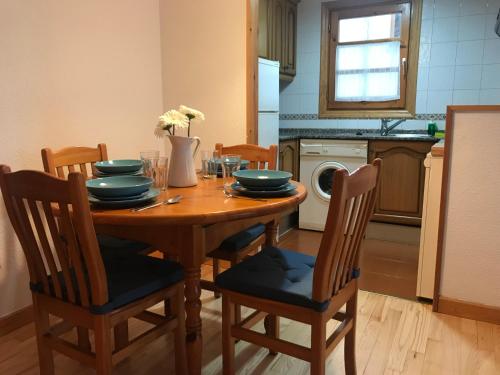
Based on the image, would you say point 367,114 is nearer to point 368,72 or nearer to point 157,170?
point 368,72

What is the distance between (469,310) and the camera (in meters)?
2.22

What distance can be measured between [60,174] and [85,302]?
939mm

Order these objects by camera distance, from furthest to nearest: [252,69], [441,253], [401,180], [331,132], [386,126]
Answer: [331,132] → [386,126] → [401,180] → [252,69] → [441,253]

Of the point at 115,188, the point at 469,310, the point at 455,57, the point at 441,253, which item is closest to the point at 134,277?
the point at 115,188

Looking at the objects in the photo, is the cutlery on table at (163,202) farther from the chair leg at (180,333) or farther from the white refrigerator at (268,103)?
the white refrigerator at (268,103)

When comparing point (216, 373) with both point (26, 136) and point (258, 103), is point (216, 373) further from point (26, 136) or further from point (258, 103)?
point (258, 103)

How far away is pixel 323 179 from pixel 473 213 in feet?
6.17

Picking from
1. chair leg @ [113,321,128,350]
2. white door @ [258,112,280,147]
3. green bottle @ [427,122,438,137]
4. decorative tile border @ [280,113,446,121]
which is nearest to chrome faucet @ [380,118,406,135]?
decorative tile border @ [280,113,446,121]

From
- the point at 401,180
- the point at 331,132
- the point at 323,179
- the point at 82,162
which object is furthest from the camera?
the point at 331,132

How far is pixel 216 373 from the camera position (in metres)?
1.75

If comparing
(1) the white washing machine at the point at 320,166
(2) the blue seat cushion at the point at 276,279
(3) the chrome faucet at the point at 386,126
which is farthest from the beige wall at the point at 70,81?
(3) the chrome faucet at the point at 386,126

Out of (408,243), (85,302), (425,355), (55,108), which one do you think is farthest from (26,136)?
(408,243)

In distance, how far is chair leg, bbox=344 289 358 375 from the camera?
159 cm

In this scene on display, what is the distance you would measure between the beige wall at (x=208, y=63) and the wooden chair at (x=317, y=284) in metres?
1.50
